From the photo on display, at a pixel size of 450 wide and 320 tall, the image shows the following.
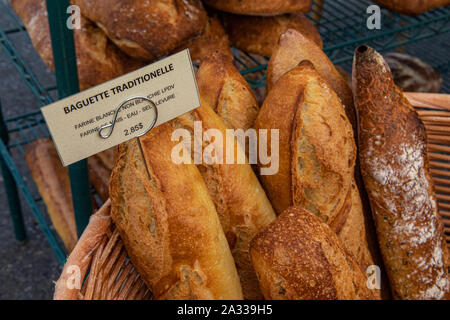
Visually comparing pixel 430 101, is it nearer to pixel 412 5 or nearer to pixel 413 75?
pixel 412 5

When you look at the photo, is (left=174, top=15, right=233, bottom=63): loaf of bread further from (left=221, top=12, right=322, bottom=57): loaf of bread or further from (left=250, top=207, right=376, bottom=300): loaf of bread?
(left=250, top=207, right=376, bottom=300): loaf of bread

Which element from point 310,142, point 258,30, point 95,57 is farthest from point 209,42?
point 310,142

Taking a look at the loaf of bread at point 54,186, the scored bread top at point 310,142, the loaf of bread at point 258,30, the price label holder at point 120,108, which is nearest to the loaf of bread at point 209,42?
the loaf of bread at point 258,30

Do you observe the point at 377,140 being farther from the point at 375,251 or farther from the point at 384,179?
the point at 375,251

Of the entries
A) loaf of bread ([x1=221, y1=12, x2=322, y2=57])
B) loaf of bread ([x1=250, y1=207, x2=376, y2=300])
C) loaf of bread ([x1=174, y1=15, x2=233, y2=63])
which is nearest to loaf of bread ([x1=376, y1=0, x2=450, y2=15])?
loaf of bread ([x1=221, y1=12, x2=322, y2=57])

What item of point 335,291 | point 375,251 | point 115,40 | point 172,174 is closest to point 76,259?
point 172,174

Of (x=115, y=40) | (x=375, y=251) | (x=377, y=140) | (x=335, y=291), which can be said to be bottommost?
(x=375, y=251)
